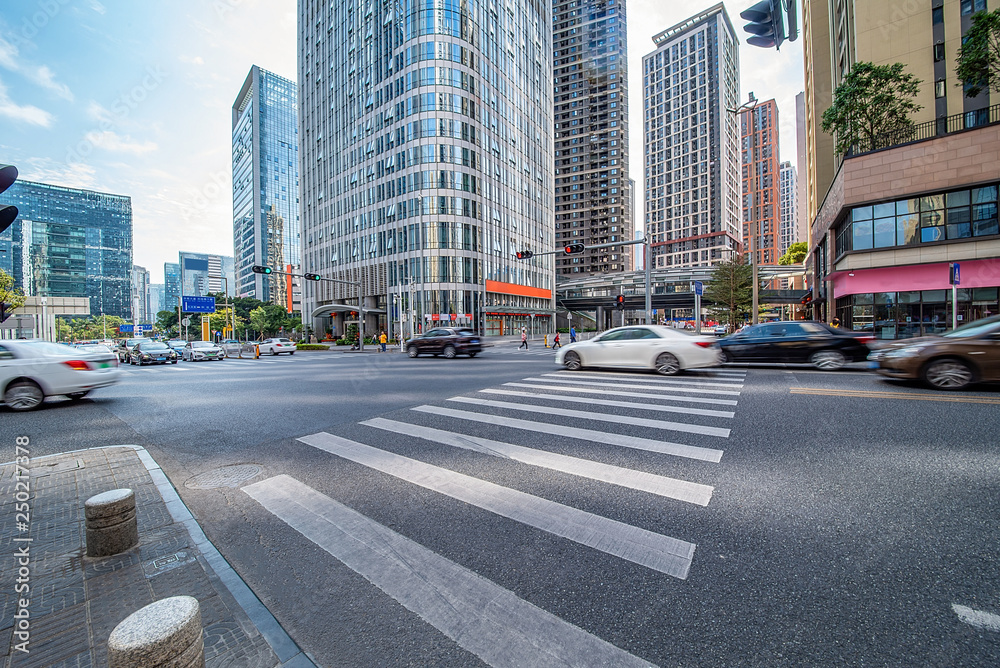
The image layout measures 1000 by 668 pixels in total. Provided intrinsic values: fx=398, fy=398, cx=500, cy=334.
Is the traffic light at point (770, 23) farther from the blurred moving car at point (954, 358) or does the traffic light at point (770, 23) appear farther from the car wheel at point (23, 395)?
the car wheel at point (23, 395)

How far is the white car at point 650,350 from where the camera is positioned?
1123 cm

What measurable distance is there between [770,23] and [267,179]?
143 m

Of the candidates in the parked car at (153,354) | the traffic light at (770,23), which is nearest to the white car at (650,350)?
the traffic light at (770,23)

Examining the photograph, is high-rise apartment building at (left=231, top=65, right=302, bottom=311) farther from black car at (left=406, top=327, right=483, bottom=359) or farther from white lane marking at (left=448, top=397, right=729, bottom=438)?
white lane marking at (left=448, top=397, right=729, bottom=438)

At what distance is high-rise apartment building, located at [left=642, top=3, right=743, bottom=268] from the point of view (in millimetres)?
106000

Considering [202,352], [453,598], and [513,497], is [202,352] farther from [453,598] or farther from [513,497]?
[453,598]

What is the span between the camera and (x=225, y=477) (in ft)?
15.3

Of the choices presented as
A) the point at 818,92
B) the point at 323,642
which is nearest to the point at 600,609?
the point at 323,642

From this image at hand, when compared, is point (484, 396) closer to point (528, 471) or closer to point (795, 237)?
point (528, 471)

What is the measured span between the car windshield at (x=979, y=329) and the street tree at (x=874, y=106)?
20.9 metres

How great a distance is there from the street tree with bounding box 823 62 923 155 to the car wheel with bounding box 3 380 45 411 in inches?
1420

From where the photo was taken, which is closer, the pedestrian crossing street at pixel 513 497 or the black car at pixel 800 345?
the pedestrian crossing street at pixel 513 497

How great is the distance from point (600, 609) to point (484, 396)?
6.81 m

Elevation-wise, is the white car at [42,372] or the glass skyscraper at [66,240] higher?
the glass skyscraper at [66,240]
